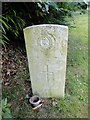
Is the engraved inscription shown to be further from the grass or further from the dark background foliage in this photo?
the grass

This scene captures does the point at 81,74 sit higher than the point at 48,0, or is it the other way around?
the point at 48,0

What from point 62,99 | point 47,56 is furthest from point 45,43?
point 62,99

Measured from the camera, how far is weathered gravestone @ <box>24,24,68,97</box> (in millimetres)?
1716

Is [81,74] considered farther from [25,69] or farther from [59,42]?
[59,42]

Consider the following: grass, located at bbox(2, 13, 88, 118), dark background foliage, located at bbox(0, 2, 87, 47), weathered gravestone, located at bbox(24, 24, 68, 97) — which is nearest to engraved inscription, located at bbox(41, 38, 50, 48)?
weathered gravestone, located at bbox(24, 24, 68, 97)

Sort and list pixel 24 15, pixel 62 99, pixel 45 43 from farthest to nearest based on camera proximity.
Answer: pixel 24 15
pixel 62 99
pixel 45 43

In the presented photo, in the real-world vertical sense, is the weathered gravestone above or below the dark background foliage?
below

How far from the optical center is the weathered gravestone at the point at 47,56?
1.72 meters

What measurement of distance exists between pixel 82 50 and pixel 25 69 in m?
2.20

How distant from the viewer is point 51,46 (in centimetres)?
180

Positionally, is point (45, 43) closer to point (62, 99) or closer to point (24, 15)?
point (62, 99)

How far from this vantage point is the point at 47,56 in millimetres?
1884

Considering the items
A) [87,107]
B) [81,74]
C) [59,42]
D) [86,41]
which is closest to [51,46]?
[59,42]

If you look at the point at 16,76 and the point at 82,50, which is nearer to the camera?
the point at 16,76
